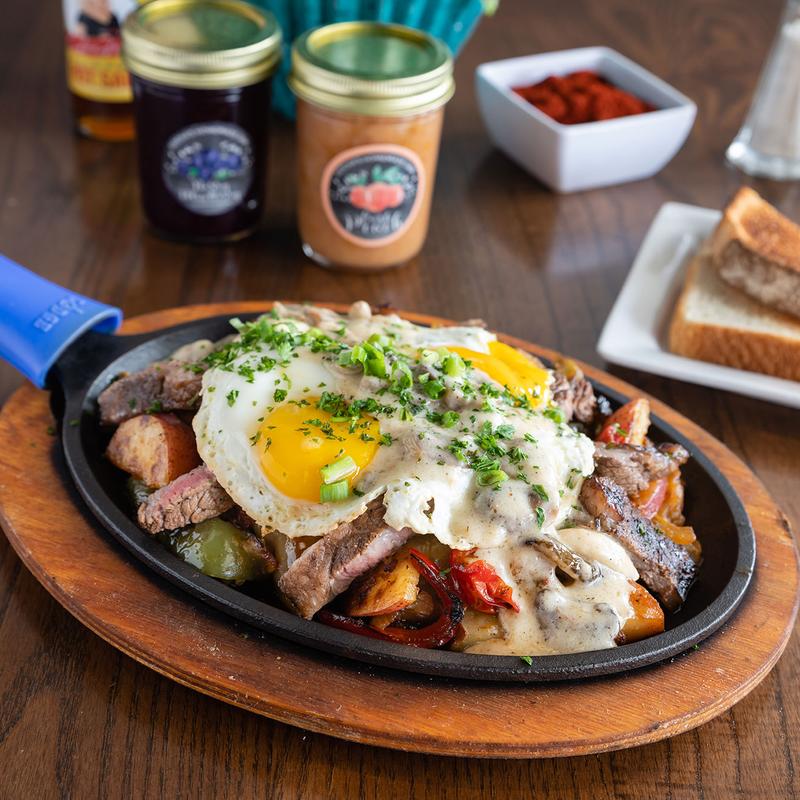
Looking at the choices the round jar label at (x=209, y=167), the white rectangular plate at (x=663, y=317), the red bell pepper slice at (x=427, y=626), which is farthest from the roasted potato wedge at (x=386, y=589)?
the round jar label at (x=209, y=167)

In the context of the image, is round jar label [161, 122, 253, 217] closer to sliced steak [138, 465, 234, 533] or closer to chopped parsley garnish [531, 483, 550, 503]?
sliced steak [138, 465, 234, 533]

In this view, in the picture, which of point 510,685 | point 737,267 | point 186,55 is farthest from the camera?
point 737,267

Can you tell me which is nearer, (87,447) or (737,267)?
(87,447)

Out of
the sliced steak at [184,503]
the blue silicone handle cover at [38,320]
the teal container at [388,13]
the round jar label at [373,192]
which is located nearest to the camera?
the sliced steak at [184,503]

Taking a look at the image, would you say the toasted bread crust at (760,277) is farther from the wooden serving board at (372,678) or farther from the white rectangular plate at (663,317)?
the wooden serving board at (372,678)

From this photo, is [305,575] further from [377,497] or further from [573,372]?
[573,372]

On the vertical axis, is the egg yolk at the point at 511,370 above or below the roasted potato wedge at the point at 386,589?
above

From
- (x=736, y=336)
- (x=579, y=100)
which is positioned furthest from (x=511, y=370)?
(x=579, y=100)

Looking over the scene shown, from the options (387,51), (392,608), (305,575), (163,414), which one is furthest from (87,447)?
(387,51)
